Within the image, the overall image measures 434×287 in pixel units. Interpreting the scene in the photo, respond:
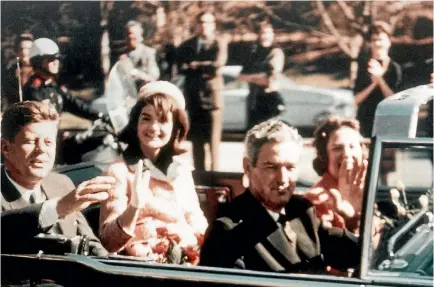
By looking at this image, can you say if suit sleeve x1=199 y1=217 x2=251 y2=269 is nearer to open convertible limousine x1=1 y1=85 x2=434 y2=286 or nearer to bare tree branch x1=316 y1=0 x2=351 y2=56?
open convertible limousine x1=1 y1=85 x2=434 y2=286

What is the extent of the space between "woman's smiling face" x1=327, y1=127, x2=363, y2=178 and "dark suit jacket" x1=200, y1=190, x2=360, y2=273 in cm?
23

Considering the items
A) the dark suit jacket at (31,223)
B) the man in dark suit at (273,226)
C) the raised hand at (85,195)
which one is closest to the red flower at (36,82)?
the dark suit jacket at (31,223)

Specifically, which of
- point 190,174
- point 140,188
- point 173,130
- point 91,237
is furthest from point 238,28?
point 91,237

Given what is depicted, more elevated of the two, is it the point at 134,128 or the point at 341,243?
the point at 134,128

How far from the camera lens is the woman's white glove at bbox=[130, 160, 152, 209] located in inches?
112

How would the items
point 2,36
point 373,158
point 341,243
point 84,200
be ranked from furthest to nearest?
point 2,36 < point 84,200 < point 341,243 < point 373,158

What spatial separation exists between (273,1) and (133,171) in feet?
2.63

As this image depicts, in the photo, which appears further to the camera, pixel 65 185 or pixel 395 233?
pixel 65 185

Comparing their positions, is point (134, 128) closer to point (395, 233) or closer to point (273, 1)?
point (273, 1)

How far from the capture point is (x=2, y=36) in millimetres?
3115

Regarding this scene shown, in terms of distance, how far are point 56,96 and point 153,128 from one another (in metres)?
0.41

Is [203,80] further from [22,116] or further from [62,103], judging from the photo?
[22,116]

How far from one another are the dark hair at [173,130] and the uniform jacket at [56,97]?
0.55ft

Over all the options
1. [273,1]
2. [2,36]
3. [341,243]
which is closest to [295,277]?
[341,243]
